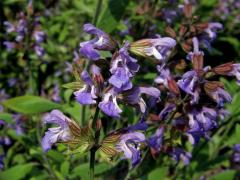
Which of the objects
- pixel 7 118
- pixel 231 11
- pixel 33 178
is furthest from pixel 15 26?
pixel 231 11

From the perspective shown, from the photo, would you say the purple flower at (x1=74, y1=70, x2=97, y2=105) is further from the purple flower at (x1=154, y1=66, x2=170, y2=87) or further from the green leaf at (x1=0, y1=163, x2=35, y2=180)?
the green leaf at (x1=0, y1=163, x2=35, y2=180)

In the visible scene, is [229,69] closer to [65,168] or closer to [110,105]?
[110,105]

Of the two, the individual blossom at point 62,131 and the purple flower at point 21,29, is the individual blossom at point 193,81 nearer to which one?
the individual blossom at point 62,131

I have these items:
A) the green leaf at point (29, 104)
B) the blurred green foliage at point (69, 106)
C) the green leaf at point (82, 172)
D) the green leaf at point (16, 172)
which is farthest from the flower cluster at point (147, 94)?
the green leaf at point (16, 172)

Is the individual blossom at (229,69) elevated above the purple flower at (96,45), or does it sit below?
below

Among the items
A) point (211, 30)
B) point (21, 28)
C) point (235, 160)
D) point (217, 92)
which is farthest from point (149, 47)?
point (235, 160)

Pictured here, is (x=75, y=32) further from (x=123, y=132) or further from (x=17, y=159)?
(x=123, y=132)

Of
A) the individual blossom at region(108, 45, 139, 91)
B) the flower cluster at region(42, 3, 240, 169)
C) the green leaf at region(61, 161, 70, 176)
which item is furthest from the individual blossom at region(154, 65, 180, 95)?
the green leaf at region(61, 161, 70, 176)
